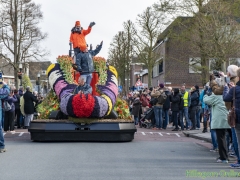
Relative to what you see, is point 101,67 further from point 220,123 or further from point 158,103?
point 220,123

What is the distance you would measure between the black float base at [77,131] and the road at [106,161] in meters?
0.40

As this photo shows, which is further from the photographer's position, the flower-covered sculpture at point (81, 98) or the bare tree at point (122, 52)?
the bare tree at point (122, 52)

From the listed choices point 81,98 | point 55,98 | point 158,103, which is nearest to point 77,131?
point 81,98

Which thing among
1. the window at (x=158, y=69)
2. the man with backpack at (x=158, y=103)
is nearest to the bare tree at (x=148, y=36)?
the window at (x=158, y=69)

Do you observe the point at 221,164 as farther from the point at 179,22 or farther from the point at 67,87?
the point at 179,22

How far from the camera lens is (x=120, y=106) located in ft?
60.2

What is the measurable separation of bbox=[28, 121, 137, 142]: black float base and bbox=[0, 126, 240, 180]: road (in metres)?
0.40

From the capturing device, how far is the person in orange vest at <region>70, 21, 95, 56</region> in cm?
1794

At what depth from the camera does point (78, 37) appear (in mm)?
17938

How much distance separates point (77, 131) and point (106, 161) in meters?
4.76

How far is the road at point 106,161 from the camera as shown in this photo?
985 cm

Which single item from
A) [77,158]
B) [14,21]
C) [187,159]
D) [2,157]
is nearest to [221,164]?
[187,159]

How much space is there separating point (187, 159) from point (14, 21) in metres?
40.3

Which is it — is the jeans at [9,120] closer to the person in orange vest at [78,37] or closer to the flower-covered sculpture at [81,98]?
the flower-covered sculpture at [81,98]
